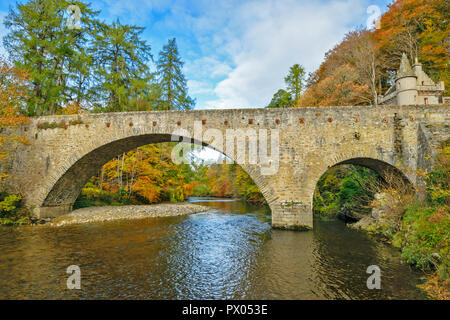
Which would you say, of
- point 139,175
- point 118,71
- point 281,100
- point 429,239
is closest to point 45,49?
point 118,71

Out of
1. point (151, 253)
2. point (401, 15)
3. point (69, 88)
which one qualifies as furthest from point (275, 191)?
point (401, 15)

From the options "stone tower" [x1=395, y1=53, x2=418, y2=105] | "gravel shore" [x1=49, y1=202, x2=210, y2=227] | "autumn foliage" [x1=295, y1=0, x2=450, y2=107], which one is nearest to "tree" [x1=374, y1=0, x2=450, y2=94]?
"autumn foliage" [x1=295, y1=0, x2=450, y2=107]

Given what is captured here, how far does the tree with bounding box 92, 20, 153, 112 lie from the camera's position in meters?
15.9

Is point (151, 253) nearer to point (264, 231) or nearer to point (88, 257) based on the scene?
point (88, 257)

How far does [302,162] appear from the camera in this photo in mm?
9820

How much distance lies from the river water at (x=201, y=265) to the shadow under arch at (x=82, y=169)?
293cm

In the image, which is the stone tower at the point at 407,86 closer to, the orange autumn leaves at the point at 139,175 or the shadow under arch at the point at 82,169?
the shadow under arch at the point at 82,169

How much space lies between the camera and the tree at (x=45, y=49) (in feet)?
43.0

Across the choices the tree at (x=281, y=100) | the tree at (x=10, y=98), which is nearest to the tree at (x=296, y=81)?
the tree at (x=281, y=100)

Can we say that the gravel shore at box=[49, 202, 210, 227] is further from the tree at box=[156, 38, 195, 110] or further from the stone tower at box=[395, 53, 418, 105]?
the stone tower at box=[395, 53, 418, 105]

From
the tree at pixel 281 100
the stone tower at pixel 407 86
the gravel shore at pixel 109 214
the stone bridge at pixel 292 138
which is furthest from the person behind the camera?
the tree at pixel 281 100

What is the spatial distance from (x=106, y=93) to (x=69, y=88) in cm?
231

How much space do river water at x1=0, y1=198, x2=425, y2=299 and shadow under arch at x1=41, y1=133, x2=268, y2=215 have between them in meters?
2.93

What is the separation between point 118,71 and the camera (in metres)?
16.5
